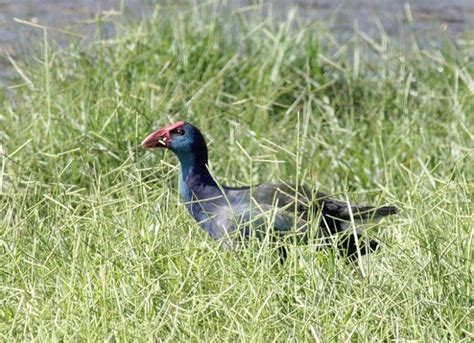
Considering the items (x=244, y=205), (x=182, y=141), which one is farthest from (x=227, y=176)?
(x=244, y=205)

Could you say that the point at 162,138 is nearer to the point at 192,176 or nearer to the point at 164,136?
the point at 164,136

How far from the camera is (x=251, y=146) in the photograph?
6160 mm

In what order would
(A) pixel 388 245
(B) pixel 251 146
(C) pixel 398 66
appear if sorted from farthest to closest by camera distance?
(C) pixel 398 66, (B) pixel 251 146, (A) pixel 388 245

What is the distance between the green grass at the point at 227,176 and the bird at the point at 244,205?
0.08 meters

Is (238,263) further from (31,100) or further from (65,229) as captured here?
(31,100)

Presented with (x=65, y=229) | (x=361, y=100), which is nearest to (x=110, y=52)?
(x=361, y=100)

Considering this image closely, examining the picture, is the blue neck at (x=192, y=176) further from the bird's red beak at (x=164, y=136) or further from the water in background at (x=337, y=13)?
the water in background at (x=337, y=13)

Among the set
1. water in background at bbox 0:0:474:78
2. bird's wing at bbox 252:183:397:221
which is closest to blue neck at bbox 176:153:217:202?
bird's wing at bbox 252:183:397:221

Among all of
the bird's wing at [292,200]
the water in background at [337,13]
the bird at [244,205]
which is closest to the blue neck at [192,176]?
the bird at [244,205]

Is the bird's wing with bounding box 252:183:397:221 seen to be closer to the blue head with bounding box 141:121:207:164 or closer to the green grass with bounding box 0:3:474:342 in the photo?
the green grass with bounding box 0:3:474:342

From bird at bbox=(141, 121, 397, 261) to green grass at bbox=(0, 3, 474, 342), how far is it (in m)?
0.08

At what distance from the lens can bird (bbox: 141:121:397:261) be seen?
4805mm

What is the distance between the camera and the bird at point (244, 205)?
480cm

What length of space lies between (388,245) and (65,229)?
105 cm
